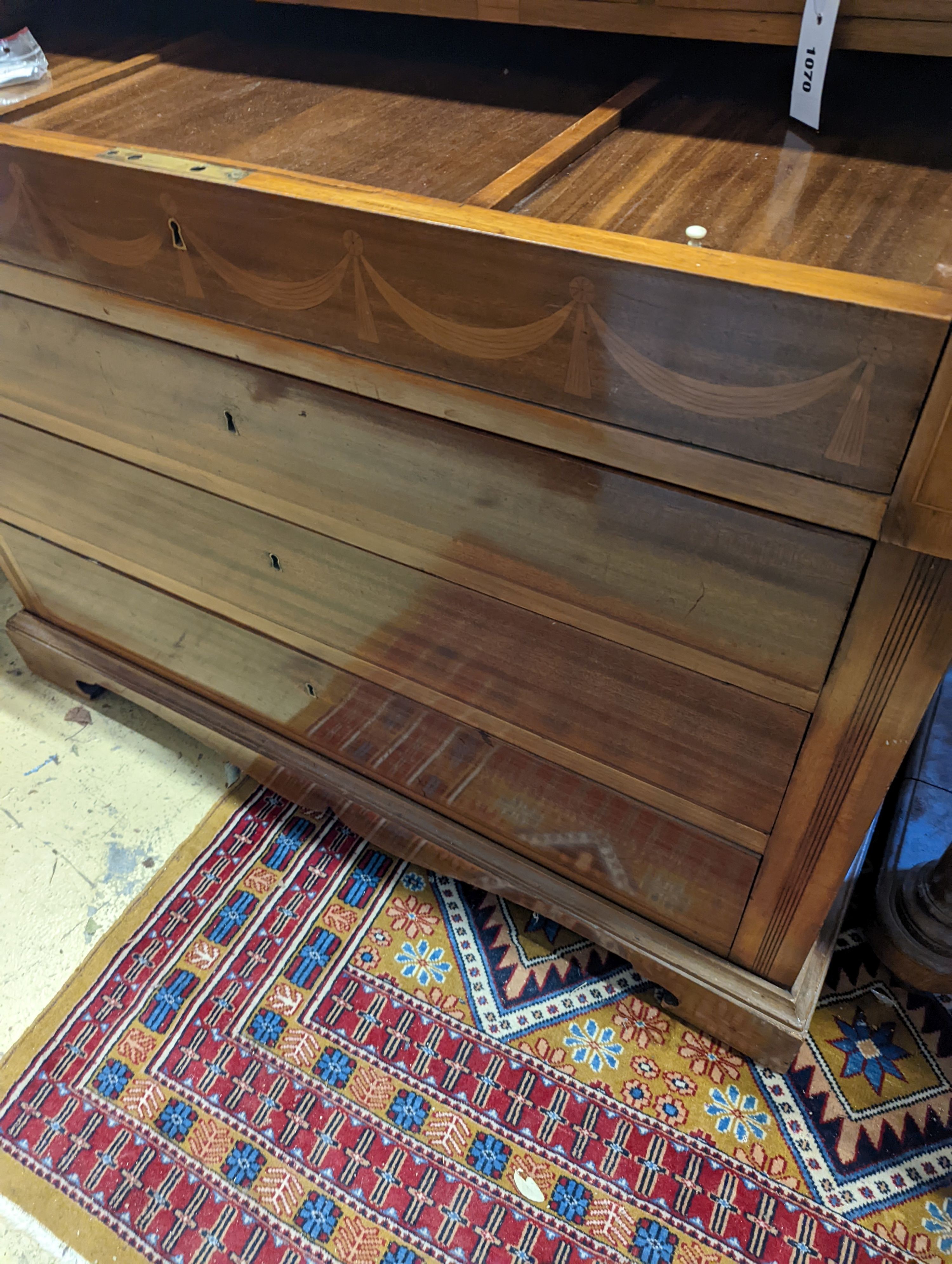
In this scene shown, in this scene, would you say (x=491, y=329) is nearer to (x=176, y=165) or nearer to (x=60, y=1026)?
(x=176, y=165)

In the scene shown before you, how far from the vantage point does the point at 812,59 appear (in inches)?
24.3

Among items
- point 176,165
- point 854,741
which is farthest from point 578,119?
point 854,741

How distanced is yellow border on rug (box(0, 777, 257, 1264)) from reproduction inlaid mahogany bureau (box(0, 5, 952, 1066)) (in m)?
0.32

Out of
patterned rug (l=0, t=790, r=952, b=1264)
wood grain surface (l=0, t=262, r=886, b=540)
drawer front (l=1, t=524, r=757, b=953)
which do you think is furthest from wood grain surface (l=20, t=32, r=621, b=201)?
patterned rug (l=0, t=790, r=952, b=1264)

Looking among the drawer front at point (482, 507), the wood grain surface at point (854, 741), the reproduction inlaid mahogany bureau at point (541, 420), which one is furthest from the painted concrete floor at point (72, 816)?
the wood grain surface at point (854, 741)

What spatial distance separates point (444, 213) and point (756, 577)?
1.15ft

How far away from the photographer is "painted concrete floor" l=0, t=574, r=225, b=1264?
1.19m

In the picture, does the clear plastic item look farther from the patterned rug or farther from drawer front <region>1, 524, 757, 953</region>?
the patterned rug

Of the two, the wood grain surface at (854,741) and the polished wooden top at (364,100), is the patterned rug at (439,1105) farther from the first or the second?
the polished wooden top at (364,100)

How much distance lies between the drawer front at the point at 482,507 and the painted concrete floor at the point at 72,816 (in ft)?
2.01

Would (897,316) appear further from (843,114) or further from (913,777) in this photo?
(913,777)

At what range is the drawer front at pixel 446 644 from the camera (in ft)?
2.53

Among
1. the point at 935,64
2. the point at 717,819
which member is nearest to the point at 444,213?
the point at 935,64

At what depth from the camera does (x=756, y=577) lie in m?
0.64
